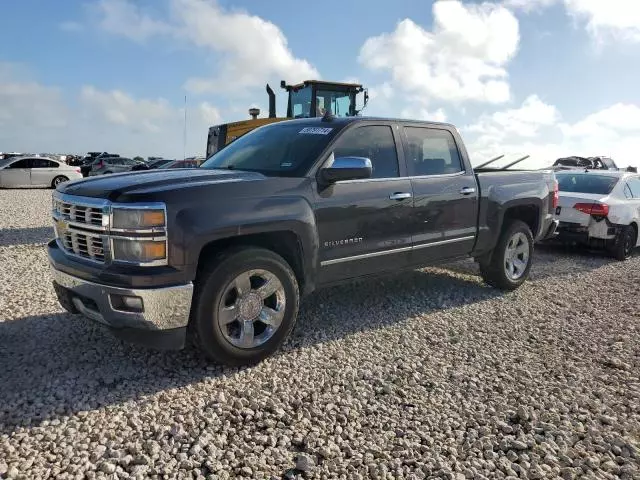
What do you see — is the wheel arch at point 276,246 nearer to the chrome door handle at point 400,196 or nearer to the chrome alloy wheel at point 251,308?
the chrome alloy wheel at point 251,308

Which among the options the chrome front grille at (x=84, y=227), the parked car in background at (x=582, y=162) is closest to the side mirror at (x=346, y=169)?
the chrome front grille at (x=84, y=227)

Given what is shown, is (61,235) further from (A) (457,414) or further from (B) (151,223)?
(A) (457,414)

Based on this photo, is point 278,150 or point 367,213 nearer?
point 367,213

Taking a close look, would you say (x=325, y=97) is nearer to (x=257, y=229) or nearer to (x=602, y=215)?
(x=602, y=215)

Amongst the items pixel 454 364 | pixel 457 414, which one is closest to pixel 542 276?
pixel 454 364

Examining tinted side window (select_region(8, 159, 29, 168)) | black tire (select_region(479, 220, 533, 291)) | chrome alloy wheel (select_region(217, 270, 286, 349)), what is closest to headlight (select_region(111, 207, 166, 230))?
chrome alloy wheel (select_region(217, 270, 286, 349))

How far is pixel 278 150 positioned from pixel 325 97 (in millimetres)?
8297

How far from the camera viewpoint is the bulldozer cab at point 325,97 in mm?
12234

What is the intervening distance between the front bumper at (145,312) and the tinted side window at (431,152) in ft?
8.54

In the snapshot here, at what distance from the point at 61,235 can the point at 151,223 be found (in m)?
1.07

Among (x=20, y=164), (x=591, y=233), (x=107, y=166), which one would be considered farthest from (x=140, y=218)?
(x=107, y=166)

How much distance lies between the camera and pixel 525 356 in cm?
416

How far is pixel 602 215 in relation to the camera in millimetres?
8461

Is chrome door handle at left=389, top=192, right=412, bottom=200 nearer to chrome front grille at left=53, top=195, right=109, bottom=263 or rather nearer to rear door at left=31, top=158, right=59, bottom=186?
chrome front grille at left=53, top=195, right=109, bottom=263
